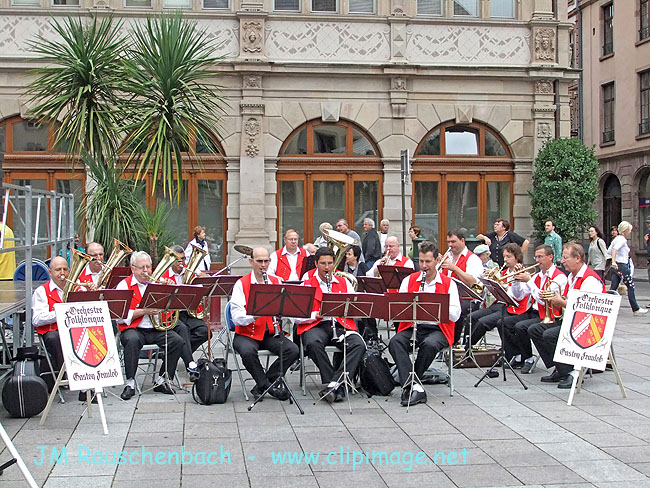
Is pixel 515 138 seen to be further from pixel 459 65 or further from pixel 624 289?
pixel 624 289

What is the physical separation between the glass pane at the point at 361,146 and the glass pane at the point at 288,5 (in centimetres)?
336

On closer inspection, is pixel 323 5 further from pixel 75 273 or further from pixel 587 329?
pixel 587 329

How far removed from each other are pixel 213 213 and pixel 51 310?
1207cm

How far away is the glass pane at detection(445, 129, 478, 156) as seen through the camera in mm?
21656

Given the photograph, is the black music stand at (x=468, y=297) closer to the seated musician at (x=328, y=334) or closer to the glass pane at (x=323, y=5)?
the seated musician at (x=328, y=334)

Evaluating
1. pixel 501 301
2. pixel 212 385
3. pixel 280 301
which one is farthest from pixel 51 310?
pixel 501 301

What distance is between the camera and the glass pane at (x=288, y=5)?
2082cm

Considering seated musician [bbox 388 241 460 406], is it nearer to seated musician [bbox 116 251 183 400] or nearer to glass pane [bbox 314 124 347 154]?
seated musician [bbox 116 251 183 400]

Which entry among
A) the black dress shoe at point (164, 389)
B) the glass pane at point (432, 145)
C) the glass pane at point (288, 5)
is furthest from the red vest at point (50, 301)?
the glass pane at point (432, 145)

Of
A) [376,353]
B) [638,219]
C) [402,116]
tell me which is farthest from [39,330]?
[638,219]

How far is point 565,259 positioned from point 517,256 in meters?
0.88

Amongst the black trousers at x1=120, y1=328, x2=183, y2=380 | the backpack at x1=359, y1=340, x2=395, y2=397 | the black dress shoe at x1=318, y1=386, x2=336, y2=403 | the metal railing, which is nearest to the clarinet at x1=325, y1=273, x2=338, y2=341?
the backpack at x1=359, y1=340, x2=395, y2=397

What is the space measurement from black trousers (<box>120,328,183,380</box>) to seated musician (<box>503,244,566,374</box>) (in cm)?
399

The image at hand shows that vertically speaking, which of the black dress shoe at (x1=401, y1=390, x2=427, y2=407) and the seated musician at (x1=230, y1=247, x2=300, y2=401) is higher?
the seated musician at (x1=230, y1=247, x2=300, y2=401)
